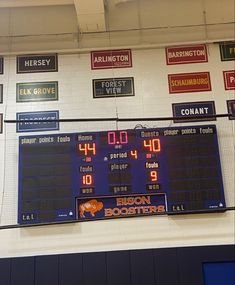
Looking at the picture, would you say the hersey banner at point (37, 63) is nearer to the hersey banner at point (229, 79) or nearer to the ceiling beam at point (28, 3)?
the ceiling beam at point (28, 3)

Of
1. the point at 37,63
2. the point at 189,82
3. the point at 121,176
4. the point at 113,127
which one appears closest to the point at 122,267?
the point at 121,176

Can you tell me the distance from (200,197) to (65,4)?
312 cm

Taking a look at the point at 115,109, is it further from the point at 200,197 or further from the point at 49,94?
the point at 200,197

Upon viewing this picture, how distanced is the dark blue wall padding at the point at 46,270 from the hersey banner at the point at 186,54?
118 inches

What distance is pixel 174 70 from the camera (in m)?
5.97

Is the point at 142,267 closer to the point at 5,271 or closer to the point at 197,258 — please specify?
the point at 197,258

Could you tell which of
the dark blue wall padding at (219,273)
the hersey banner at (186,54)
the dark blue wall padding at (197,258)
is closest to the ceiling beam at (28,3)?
the hersey banner at (186,54)

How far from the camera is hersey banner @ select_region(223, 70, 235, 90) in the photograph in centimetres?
588

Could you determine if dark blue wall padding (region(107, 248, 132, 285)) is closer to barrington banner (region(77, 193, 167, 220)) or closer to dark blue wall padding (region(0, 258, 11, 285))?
barrington banner (region(77, 193, 167, 220))

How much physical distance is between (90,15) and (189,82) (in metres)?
1.59

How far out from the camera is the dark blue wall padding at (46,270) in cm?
520

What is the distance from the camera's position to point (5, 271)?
17.2 ft

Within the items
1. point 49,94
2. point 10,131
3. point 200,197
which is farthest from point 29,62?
point 200,197

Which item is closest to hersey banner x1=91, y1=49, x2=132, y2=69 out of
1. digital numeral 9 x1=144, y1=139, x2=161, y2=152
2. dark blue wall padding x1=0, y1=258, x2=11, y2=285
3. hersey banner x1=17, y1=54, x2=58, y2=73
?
hersey banner x1=17, y1=54, x2=58, y2=73
